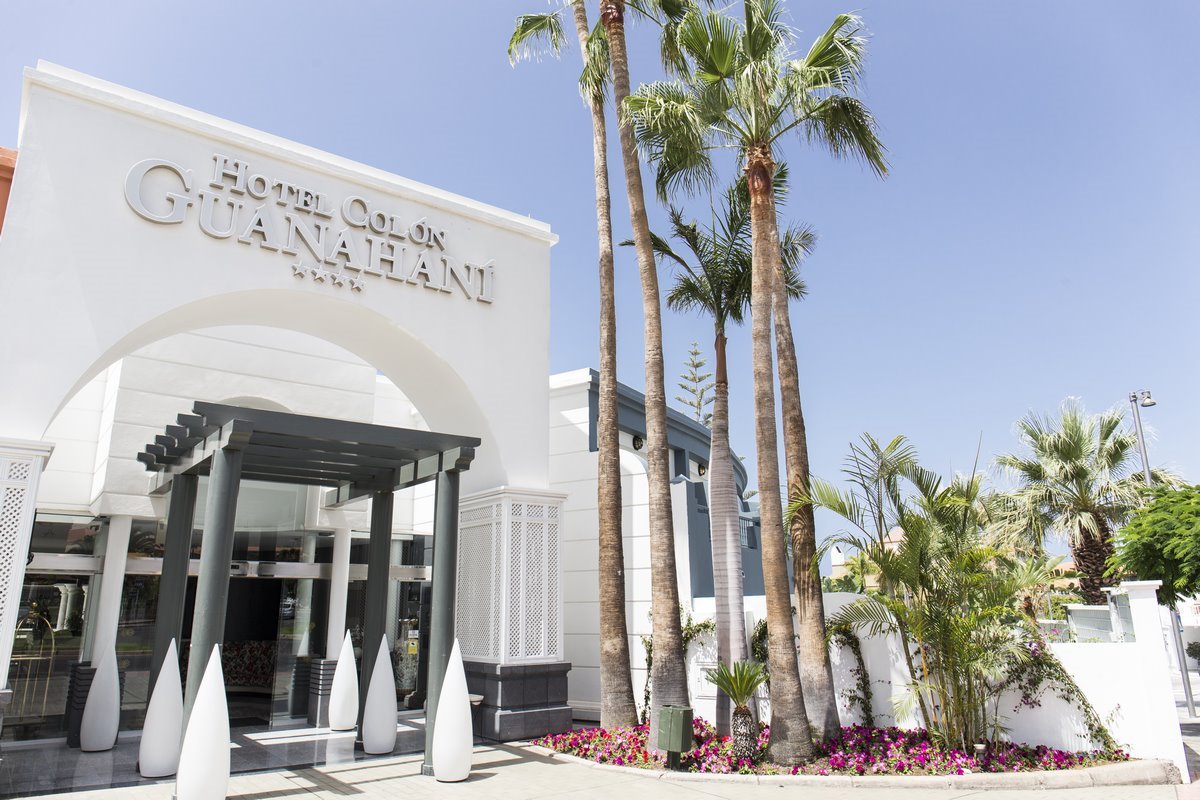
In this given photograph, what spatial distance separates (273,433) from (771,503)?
5.76 m

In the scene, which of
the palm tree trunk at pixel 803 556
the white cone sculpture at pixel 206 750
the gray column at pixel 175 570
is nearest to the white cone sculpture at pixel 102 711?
the gray column at pixel 175 570

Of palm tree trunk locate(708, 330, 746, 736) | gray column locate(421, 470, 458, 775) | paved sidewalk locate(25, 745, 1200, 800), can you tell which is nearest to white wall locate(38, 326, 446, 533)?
gray column locate(421, 470, 458, 775)

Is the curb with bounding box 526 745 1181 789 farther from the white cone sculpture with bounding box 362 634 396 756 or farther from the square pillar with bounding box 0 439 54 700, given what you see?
the square pillar with bounding box 0 439 54 700

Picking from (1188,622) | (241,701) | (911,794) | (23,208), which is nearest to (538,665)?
(911,794)

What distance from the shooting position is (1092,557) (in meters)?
16.6

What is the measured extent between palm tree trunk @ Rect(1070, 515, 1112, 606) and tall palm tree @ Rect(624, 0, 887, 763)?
35.9 ft

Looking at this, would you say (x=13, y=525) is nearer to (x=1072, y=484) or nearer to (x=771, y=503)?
(x=771, y=503)

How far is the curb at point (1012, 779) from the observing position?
816cm

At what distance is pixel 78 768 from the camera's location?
28.9 feet

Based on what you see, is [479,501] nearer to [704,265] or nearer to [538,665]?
[538,665]

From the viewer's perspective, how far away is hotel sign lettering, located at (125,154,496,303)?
9.40m

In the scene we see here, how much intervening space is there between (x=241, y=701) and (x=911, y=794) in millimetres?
11019

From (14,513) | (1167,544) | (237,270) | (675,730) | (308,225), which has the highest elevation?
(308,225)

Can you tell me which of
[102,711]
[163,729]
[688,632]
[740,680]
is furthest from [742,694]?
[102,711]
